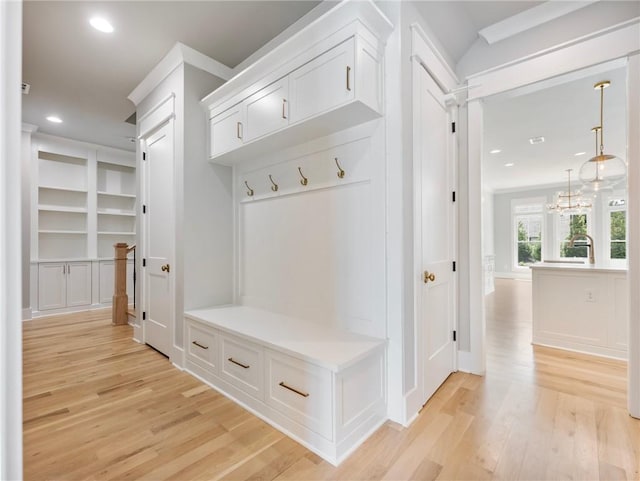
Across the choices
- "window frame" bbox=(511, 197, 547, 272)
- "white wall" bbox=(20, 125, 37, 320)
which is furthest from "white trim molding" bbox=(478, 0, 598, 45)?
"window frame" bbox=(511, 197, 547, 272)

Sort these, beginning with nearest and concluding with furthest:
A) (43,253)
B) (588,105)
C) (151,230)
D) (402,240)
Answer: (402,240) < (151,230) < (588,105) < (43,253)

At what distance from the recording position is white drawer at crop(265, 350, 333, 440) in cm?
164

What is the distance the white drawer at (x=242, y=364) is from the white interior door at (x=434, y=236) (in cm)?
105

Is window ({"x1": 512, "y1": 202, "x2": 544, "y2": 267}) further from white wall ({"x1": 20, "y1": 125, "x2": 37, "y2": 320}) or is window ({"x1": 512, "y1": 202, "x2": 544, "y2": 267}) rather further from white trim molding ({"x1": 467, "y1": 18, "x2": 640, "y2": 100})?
white wall ({"x1": 20, "y1": 125, "x2": 37, "y2": 320})

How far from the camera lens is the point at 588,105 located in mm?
3736

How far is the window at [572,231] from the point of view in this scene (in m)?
8.42

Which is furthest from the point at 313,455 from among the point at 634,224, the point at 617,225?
the point at 617,225

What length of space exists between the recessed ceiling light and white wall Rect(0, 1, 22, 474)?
271cm

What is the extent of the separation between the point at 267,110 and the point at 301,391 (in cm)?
191

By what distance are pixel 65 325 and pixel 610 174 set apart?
6659 mm

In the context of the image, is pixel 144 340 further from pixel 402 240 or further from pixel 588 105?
pixel 588 105

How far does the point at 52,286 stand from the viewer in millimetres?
4797

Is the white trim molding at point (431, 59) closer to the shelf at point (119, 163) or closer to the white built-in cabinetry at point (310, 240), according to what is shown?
the white built-in cabinetry at point (310, 240)

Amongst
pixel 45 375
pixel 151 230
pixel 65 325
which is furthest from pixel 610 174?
pixel 65 325
